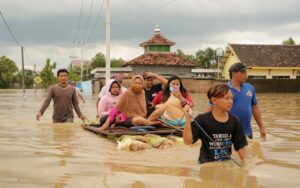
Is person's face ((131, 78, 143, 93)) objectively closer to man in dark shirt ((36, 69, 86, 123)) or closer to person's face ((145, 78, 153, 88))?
person's face ((145, 78, 153, 88))

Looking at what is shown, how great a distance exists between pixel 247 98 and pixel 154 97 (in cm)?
360

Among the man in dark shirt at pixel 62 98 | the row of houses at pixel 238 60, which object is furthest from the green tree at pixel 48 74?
the man in dark shirt at pixel 62 98

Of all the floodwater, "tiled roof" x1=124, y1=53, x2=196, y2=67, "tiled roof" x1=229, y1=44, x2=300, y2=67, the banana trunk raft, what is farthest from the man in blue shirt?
"tiled roof" x1=229, y1=44, x2=300, y2=67

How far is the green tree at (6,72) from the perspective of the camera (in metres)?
98.8

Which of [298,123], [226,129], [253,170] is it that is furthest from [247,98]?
[298,123]

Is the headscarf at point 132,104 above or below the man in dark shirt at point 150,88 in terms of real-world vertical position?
below

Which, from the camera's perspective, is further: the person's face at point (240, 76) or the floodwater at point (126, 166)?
the person's face at point (240, 76)

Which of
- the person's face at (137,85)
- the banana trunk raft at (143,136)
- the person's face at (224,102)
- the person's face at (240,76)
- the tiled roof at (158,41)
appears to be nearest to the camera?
the person's face at (224,102)

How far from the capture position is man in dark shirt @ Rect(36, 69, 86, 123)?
402 inches

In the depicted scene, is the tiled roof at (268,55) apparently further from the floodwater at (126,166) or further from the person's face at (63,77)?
the floodwater at (126,166)

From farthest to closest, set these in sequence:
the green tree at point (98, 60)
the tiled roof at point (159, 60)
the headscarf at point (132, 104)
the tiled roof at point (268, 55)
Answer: the green tree at point (98, 60)
the tiled roof at point (268, 55)
the tiled roof at point (159, 60)
the headscarf at point (132, 104)

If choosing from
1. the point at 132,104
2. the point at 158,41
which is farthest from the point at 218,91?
the point at 158,41

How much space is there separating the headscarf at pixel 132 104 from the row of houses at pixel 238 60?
1401 inches

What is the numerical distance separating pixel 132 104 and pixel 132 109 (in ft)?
0.34
